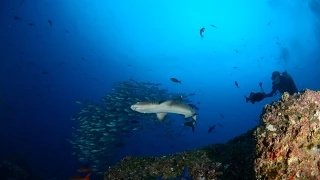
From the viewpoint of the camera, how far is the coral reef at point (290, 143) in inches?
112

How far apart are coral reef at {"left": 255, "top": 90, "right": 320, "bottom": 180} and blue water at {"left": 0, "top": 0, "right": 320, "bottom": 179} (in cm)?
4806

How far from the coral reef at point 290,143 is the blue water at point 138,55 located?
158 ft

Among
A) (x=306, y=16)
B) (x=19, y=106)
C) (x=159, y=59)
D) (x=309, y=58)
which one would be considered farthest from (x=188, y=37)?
(x=19, y=106)

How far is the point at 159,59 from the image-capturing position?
299 ft

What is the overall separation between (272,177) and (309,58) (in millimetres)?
68124

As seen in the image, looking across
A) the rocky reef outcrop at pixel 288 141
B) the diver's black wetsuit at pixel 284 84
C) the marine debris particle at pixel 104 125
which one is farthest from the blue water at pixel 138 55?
the rocky reef outcrop at pixel 288 141

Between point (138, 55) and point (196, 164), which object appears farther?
point (138, 55)

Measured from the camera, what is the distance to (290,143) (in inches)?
113

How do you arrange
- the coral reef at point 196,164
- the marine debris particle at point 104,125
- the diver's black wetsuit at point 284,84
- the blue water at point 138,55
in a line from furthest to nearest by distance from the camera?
the blue water at point 138,55, the marine debris particle at point 104,125, the diver's black wetsuit at point 284,84, the coral reef at point 196,164

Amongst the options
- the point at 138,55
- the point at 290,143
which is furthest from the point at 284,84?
the point at 138,55

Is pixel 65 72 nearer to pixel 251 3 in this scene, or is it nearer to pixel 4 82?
pixel 4 82

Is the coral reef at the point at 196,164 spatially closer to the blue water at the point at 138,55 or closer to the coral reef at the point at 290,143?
the coral reef at the point at 290,143

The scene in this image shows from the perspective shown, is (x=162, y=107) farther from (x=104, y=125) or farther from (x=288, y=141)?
(x=104, y=125)

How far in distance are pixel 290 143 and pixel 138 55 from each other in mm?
93991
